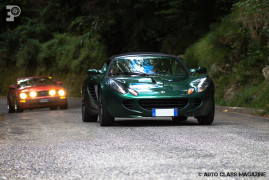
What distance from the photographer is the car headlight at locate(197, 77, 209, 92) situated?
9.98 metres

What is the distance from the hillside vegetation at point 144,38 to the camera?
1812cm

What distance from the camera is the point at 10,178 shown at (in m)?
5.23

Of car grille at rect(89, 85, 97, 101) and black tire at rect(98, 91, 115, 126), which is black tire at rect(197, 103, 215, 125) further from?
car grille at rect(89, 85, 97, 101)

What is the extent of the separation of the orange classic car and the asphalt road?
8.39 m

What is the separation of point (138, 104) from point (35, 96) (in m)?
9.54

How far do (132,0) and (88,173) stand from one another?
24633mm

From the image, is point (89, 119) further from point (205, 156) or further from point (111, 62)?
point (205, 156)

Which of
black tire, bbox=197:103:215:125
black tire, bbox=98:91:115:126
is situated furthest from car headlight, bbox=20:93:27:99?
black tire, bbox=197:103:215:125

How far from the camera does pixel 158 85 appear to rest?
991 centimetres

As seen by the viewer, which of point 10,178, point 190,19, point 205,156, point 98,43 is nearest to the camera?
point 10,178

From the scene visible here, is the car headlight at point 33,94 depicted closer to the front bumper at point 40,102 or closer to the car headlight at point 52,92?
the front bumper at point 40,102

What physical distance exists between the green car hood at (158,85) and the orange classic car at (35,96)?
898 centimetres

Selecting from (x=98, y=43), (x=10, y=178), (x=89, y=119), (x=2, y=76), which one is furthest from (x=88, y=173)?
(x=2, y=76)

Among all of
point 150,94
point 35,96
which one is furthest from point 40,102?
point 150,94
